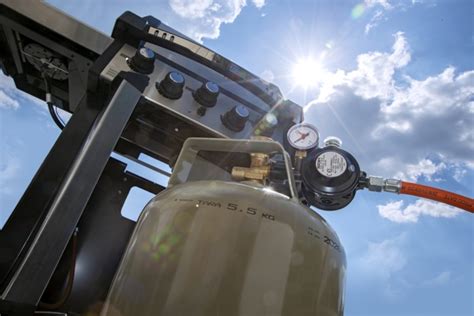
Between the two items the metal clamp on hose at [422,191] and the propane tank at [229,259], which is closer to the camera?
the propane tank at [229,259]

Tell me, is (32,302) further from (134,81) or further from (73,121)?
(134,81)

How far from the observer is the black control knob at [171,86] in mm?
989

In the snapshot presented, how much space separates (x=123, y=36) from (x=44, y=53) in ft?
0.83

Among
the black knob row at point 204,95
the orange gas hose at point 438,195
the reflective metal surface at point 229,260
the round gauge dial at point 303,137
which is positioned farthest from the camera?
the round gauge dial at point 303,137

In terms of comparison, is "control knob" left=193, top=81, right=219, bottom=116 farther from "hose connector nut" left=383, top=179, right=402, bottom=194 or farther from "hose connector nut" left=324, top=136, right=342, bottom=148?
"hose connector nut" left=383, top=179, right=402, bottom=194

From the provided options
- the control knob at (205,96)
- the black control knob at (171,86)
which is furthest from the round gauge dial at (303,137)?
the black control knob at (171,86)

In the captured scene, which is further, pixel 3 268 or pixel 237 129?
pixel 237 129

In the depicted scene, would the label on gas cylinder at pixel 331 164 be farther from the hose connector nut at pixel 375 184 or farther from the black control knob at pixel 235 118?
the black control knob at pixel 235 118

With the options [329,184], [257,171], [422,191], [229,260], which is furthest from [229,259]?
[422,191]

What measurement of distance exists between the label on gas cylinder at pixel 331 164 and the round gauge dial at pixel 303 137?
0.27 feet

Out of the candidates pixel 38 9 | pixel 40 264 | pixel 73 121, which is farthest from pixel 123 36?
pixel 40 264

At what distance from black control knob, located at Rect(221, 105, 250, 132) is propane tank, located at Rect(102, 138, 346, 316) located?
1.26 ft

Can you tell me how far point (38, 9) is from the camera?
3.21 feet

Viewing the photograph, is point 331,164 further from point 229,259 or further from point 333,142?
point 229,259
